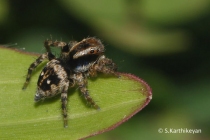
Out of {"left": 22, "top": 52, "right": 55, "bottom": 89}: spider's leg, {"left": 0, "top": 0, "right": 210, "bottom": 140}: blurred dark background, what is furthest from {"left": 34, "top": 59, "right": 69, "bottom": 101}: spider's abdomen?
{"left": 0, "top": 0, "right": 210, "bottom": 140}: blurred dark background

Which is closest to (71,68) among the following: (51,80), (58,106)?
(51,80)

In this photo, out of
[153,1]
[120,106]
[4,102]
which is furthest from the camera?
[153,1]

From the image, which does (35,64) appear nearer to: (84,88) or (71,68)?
(71,68)

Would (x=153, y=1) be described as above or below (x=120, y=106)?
above

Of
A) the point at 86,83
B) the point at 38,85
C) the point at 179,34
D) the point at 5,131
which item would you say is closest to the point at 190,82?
the point at 179,34

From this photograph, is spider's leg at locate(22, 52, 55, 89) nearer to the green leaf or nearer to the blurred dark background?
the green leaf

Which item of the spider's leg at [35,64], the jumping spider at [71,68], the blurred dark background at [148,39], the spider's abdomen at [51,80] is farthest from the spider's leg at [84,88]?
the blurred dark background at [148,39]

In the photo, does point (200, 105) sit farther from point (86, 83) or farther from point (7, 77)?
point (7, 77)
